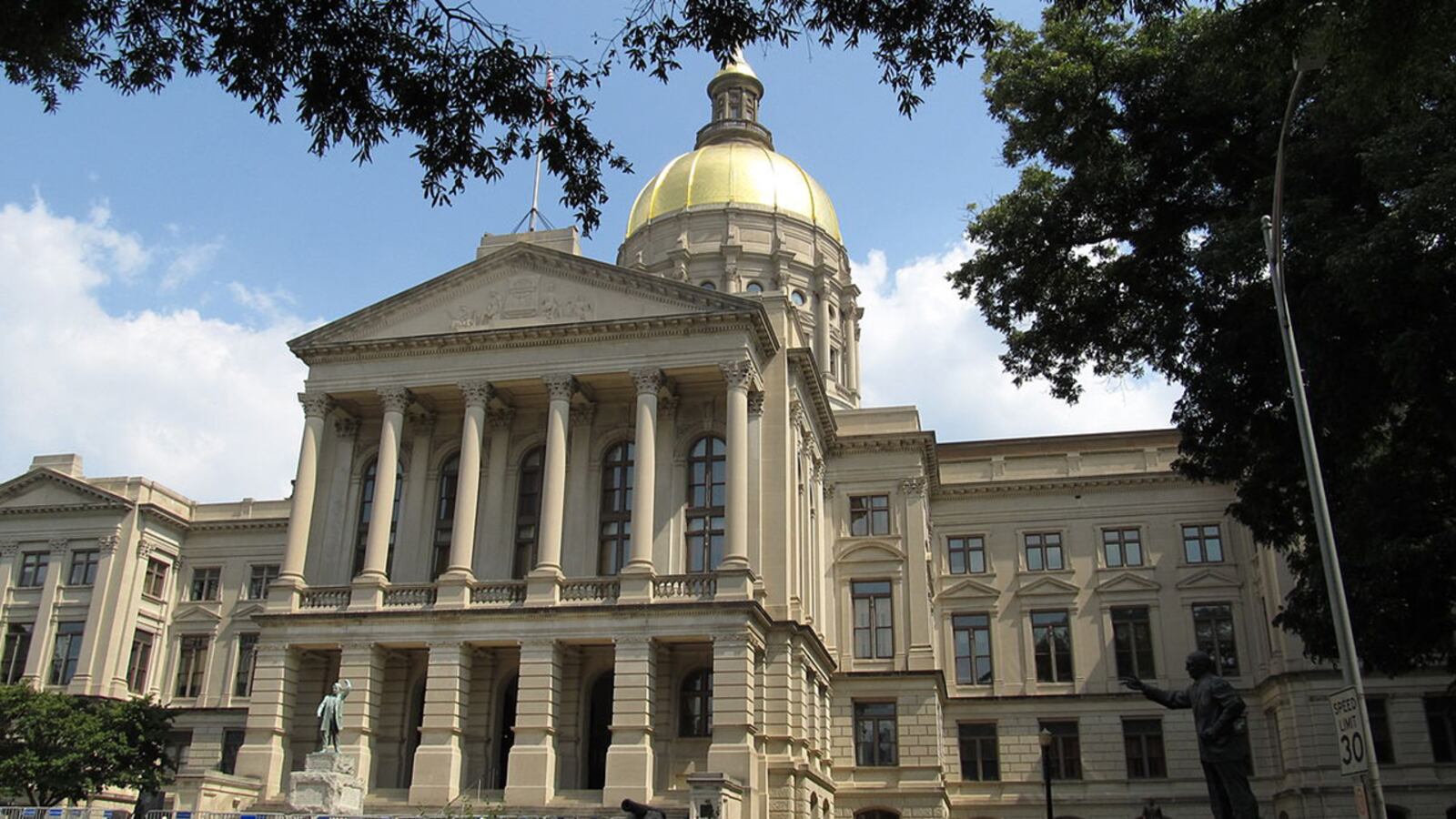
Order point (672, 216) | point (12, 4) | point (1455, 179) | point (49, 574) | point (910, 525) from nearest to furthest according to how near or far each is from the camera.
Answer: point (12, 4) < point (1455, 179) < point (910, 525) < point (49, 574) < point (672, 216)

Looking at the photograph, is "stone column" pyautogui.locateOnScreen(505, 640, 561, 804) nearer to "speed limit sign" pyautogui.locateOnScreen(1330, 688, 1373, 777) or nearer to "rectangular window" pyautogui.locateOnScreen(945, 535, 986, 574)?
"rectangular window" pyautogui.locateOnScreen(945, 535, 986, 574)

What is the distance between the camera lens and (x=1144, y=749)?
4622cm

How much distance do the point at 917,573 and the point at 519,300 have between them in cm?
1748

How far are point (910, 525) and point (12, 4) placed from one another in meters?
39.1

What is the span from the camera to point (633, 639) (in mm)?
34250

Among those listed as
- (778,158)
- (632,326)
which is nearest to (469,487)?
(632,326)

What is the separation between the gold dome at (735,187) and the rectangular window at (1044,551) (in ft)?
73.1

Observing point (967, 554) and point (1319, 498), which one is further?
point (967, 554)

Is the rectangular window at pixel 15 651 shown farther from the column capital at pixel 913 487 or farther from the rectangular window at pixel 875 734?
the column capital at pixel 913 487

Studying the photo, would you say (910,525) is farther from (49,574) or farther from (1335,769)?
(49,574)

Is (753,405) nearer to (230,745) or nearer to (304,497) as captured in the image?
(304,497)

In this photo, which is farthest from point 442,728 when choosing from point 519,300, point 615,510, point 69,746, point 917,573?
point 917,573

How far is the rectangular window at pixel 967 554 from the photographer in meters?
50.2

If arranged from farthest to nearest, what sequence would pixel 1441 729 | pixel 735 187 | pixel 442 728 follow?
pixel 735 187 < pixel 1441 729 < pixel 442 728
